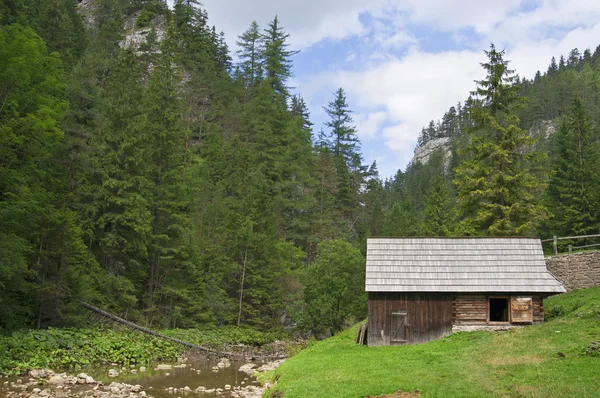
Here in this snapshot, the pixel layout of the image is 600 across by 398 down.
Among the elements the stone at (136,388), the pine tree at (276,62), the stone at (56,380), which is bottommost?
the stone at (136,388)

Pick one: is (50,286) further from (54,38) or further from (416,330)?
(54,38)

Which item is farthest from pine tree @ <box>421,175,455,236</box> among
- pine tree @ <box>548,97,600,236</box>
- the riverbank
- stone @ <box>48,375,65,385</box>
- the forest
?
stone @ <box>48,375,65,385</box>

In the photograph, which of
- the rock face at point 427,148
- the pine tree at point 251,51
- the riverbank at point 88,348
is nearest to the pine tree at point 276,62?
the pine tree at point 251,51

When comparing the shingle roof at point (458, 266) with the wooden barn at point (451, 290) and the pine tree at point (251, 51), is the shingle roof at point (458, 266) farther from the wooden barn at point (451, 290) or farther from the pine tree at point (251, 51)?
the pine tree at point (251, 51)

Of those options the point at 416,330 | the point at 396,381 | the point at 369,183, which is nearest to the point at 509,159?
the point at 416,330

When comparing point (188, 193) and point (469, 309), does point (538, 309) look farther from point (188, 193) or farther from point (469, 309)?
point (188, 193)

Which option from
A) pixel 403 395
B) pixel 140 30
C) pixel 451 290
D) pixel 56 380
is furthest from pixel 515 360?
pixel 140 30

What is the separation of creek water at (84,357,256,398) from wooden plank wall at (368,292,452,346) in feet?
22.3

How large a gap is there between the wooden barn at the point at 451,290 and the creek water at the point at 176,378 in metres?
7.45

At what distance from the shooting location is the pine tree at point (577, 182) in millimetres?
42875

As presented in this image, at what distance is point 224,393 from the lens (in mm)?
21219

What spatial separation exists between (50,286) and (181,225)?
1218cm

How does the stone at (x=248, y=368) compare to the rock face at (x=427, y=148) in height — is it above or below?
below

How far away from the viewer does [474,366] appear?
55.7ft
